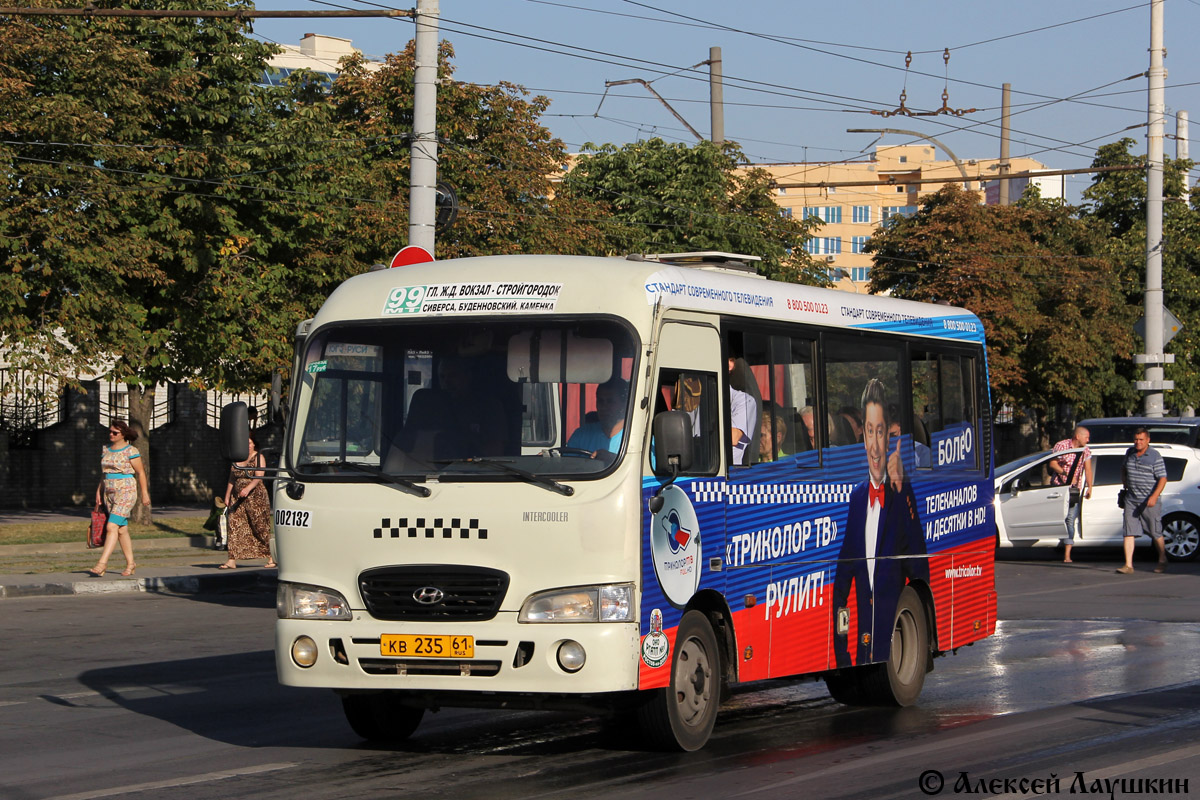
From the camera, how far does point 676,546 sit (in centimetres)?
847

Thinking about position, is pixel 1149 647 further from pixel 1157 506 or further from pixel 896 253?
pixel 896 253

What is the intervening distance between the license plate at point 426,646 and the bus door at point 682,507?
0.89 metres

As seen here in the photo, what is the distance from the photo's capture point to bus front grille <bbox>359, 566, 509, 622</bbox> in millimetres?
8109

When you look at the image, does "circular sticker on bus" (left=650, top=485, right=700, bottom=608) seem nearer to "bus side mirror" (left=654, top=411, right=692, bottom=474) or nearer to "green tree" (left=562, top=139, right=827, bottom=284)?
"bus side mirror" (left=654, top=411, right=692, bottom=474)

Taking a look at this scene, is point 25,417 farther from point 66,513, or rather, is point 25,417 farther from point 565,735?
point 565,735

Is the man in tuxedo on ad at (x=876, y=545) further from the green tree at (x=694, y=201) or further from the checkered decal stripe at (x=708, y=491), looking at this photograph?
the green tree at (x=694, y=201)

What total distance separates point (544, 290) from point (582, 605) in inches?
68.7

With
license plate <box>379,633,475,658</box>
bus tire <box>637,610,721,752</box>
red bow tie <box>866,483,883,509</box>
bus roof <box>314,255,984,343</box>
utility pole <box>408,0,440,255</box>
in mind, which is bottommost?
bus tire <box>637,610,721,752</box>

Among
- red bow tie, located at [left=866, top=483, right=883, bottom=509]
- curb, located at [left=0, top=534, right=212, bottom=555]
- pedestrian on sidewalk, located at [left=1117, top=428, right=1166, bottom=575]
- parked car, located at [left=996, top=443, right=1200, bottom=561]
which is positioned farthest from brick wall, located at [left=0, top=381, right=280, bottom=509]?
red bow tie, located at [left=866, top=483, right=883, bottom=509]

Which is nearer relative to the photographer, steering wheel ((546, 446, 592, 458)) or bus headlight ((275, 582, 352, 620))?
steering wheel ((546, 446, 592, 458))

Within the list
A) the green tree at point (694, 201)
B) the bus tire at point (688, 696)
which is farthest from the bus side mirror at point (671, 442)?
the green tree at point (694, 201)

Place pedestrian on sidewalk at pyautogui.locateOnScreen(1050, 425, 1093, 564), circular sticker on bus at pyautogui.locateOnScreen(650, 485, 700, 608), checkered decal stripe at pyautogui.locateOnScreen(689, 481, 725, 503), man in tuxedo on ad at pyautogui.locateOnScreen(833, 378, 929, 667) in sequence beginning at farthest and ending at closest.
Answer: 1. pedestrian on sidewalk at pyautogui.locateOnScreen(1050, 425, 1093, 564)
2. man in tuxedo on ad at pyautogui.locateOnScreen(833, 378, 929, 667)
3. checkered decal stripe at pyautogui.locateOnScreen(689, 481, 725, 503)
4. circular sticker on bus at pyautogui.locateOnScreen(650, 485, 700, 608)

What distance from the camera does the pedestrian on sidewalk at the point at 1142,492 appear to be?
22969 millimetres

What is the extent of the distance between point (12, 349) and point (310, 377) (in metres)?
17.1
